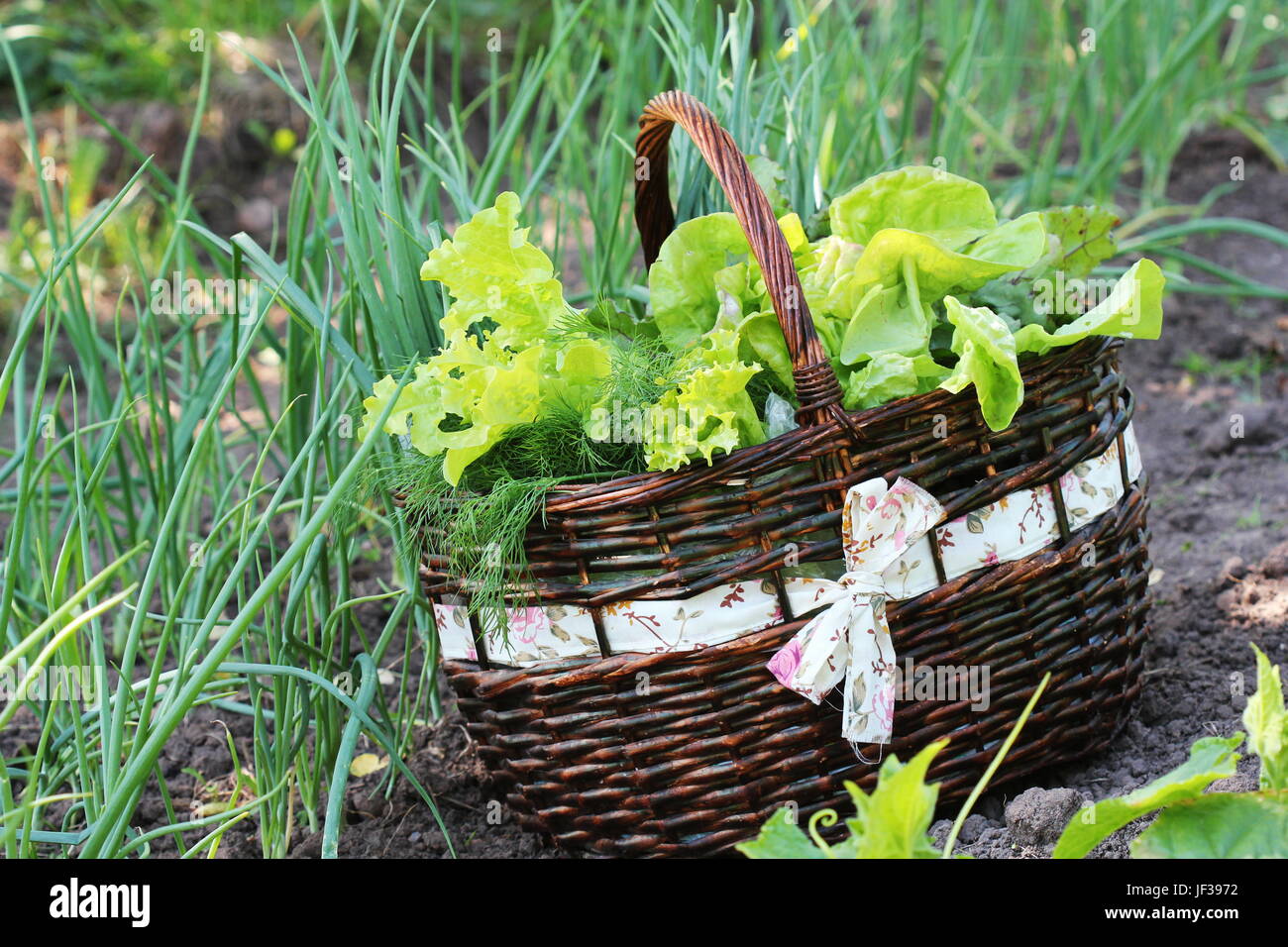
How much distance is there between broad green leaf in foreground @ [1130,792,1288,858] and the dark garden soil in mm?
177

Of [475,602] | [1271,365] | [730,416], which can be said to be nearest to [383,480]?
[475,602]

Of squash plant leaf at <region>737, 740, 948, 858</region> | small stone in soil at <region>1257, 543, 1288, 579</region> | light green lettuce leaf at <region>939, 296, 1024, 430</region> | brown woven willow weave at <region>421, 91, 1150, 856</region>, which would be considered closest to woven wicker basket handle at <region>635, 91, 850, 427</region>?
brown woven willow weave at <region>421, 91, 1150, 856</region>

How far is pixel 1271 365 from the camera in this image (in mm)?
2436

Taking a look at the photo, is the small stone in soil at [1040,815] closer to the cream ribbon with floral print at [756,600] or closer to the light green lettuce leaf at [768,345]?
the cream ribbon with floral print at [756,600]

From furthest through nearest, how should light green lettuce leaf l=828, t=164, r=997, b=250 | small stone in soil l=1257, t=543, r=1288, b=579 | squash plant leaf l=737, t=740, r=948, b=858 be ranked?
1. small stone in soil l=1257, t=543, r=1288, b=579
2. light green lettuce leaf l=828, t=164, r=997, b=250
3. squash plant leaf l=737, t=740, r=948, b=858

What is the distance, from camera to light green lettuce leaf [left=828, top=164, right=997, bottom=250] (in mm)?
1273

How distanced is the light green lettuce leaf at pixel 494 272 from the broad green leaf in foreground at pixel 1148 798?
69cm

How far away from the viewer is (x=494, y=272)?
3.95 feet

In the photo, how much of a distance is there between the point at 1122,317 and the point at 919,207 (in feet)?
0.85

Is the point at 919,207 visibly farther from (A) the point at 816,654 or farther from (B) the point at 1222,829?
(B) the point at 1222,829

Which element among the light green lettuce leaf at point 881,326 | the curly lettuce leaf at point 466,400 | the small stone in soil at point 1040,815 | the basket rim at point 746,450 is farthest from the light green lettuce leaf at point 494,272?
the small stone in soil at point 1040,815

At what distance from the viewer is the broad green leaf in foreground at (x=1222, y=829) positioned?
2.94 ft

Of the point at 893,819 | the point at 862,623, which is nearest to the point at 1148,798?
the point at 893,819

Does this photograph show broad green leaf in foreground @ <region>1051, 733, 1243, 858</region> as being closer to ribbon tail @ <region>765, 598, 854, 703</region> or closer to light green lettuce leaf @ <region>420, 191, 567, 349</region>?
ribbon tail @ <region>765, 598, 854, 703</region>
